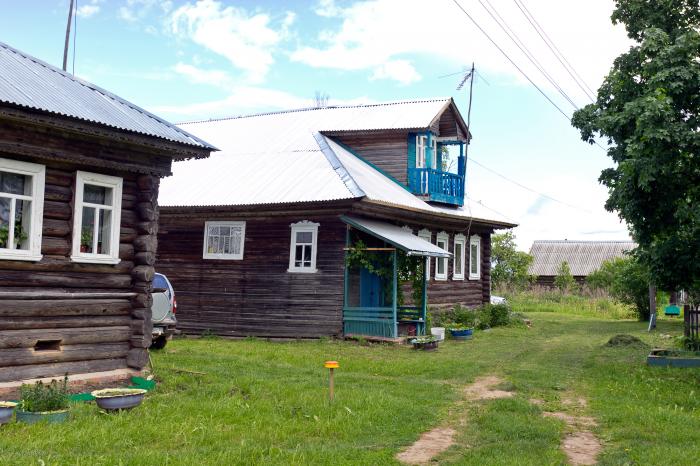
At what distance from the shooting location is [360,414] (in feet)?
31.8

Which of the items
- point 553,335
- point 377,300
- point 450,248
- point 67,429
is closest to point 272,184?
point 377,300

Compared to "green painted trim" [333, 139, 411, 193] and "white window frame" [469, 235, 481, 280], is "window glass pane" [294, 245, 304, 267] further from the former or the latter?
"white window frame" [469, 235, 481, 280]

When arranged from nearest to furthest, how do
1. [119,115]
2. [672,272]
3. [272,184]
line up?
1. [119,115]
2. [672,272]
3. [272,184]

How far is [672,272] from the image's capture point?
560 inches

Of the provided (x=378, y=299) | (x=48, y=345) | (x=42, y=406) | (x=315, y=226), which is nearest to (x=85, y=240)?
(x=48, y=345)

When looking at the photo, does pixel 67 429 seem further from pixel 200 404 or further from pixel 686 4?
pixel 686 4

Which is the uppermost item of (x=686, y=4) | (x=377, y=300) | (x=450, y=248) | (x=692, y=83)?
(x=686, y=4)

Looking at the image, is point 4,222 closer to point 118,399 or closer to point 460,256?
point 118,399

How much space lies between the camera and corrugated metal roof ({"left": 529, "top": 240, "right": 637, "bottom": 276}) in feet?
160

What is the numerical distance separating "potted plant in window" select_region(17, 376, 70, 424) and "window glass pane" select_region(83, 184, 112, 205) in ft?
11.4

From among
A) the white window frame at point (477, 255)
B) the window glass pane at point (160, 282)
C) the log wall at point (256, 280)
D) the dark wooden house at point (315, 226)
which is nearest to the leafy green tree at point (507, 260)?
the white window frame at point (477, 255)

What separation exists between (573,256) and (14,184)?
1738 inches

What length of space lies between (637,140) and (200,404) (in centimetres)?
899

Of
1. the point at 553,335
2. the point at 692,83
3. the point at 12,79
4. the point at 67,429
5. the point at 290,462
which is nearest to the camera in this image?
the point at 290,462
